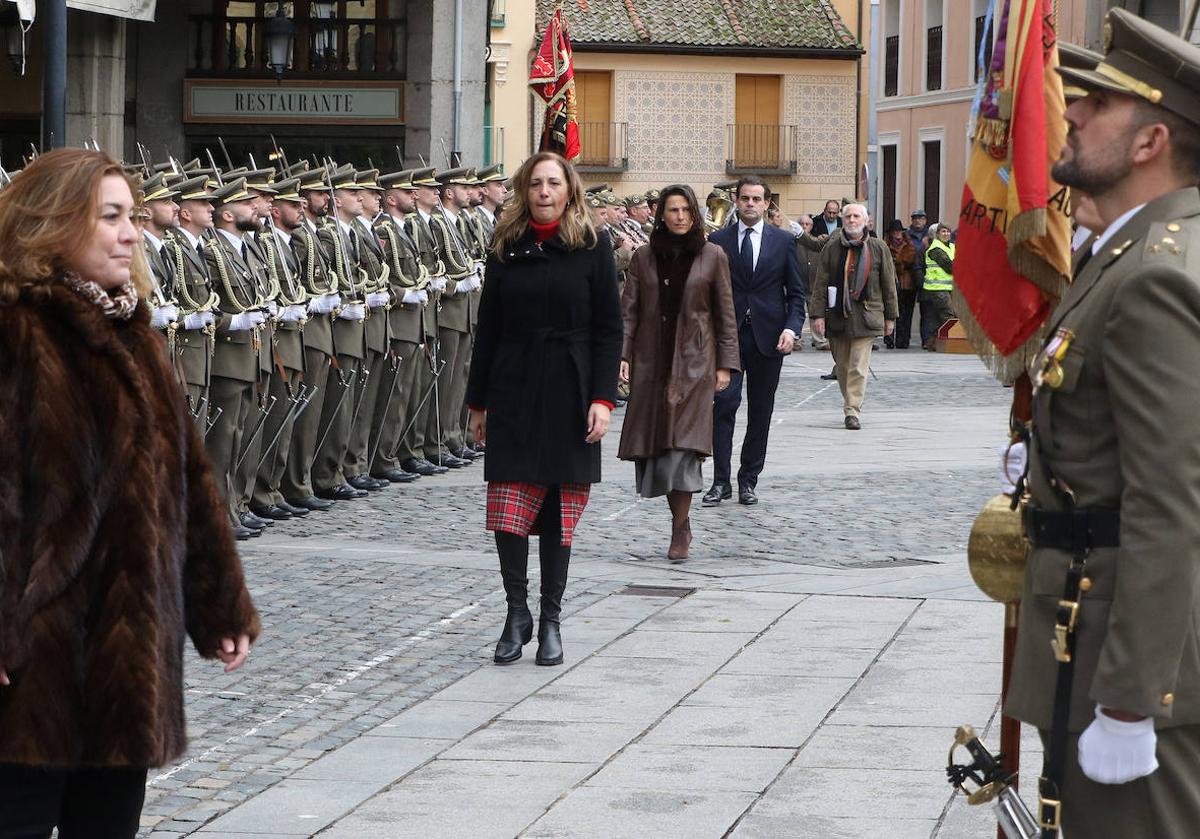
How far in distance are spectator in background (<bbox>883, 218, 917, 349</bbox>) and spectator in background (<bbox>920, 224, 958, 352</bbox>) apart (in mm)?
460

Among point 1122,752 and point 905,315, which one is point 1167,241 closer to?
point 1122,752

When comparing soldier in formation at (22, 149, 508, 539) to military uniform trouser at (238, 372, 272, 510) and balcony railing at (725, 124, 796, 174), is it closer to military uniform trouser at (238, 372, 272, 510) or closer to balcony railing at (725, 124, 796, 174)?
military uniform trouser at (238, 372, 272, 510)

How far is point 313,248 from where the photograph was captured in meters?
13.6

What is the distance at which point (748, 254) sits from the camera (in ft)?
46.3

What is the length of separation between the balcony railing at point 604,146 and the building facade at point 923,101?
623 centimetres

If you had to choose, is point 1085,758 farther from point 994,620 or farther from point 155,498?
point 994,620

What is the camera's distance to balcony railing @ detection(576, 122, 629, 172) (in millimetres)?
52531

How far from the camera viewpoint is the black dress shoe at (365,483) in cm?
1423

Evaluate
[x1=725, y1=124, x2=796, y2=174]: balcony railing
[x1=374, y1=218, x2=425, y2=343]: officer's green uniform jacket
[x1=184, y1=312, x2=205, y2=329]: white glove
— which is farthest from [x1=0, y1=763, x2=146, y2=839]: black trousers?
[x1=725, y1=124, x2=796, y2=174]: balcony railing

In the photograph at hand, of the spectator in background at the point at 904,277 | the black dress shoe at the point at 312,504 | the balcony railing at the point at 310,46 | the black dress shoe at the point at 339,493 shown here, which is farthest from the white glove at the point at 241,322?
the spectator in background at the point at 904,277

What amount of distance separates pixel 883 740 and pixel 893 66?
154ft

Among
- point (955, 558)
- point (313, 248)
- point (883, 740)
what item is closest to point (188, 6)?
point (313, 248)

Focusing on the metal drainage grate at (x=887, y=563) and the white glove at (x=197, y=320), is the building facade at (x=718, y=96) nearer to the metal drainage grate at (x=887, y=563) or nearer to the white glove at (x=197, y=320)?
the white glove at (x=197, y=320)

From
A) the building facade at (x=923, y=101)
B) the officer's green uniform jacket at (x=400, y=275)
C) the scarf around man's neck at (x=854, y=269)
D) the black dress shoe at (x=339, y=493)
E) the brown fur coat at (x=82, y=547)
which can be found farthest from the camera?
the building facade at (x=923, y=101)
